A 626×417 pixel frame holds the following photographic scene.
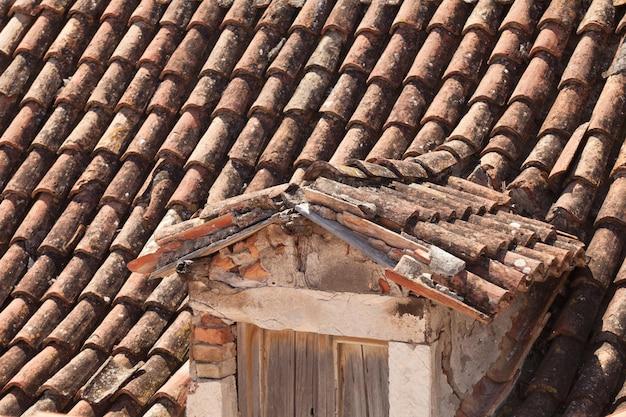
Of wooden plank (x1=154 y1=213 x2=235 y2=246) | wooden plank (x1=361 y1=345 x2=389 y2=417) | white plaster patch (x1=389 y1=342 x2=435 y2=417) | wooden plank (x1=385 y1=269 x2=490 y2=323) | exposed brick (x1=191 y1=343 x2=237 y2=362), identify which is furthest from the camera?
exposed brick (x1=191 y1=343 x2=237 y2=362)

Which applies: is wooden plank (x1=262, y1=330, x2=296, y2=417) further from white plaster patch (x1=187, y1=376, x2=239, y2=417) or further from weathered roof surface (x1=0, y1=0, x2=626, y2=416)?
weathered roof surface (x1=0, y1=0, x2=626, y2=416)

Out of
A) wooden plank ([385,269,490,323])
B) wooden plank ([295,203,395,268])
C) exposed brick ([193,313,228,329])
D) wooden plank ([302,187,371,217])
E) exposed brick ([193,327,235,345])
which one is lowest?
exposed brick ([193,327,235,345])

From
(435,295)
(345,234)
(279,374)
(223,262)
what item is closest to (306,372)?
(279,374)

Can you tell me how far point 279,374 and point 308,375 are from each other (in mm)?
142

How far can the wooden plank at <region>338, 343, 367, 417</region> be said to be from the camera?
16.5 ft

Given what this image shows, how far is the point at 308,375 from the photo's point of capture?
16.8 ft

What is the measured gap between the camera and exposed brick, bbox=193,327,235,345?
5.23 metres

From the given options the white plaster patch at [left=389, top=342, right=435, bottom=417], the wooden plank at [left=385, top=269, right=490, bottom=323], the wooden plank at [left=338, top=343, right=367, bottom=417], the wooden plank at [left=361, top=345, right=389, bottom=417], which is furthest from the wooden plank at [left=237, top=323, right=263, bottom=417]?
the wooden plank at [left=385, top=269, right=490, bottom=323]

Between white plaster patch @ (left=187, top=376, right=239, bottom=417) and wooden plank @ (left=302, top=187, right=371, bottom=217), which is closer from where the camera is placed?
wooden plank @ (left=302, top=187, right=371, bottom=217)

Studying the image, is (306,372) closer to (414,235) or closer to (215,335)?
(215,335)

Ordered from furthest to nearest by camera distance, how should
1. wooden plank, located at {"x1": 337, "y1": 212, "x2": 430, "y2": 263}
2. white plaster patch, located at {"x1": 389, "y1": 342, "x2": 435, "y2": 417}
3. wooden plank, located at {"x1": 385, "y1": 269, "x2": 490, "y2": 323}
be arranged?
white plaster patch, located at {"x1": 389, "y1": 342, "x2": 435, "y2": 417} < wooden plank, located at {"x1": 337, "y1": 212, "x2": 430, "y2": 263} < wooden plank, located at {"x1": 385, "y1": 269, "x2": 490, "y2": 323}

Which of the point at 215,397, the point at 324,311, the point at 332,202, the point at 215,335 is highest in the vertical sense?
the point at 332,202

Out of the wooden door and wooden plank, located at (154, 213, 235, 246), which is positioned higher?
wooden plank, located at (154, 213, 235, 246)

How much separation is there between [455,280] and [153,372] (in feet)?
5.84
